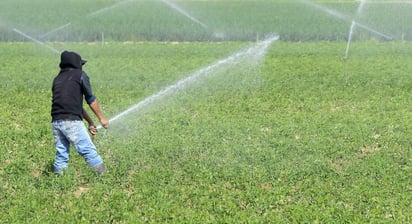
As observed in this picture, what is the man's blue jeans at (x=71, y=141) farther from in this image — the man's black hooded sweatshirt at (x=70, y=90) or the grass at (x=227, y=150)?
the grass at (x=227, y=150)

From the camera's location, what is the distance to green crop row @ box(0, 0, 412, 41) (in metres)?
33.8

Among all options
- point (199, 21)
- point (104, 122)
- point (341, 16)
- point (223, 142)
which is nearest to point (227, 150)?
point (223, 142)

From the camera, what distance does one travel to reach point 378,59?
2044cm

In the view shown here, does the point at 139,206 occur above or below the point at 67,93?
below

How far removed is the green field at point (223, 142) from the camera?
764cm

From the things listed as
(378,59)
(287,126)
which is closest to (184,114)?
(287,126)

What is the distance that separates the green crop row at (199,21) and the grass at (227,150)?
50.9ft

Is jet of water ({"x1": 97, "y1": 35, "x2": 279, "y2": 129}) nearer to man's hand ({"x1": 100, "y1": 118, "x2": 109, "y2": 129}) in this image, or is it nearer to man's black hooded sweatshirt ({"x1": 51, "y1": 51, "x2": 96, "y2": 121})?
man's hand ({"x1": 100, "y1": 118, "x2": 109, "y2": 129})

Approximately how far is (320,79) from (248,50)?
9.45 meters

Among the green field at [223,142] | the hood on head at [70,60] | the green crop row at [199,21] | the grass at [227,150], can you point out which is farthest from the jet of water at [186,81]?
the green crop row at [199,21]

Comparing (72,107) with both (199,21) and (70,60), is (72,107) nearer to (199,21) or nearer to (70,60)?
(70,60)

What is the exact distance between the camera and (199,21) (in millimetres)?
36656

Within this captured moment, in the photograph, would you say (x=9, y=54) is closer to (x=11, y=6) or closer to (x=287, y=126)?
(x=287, y=126)

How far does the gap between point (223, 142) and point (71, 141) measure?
312 centimetres
